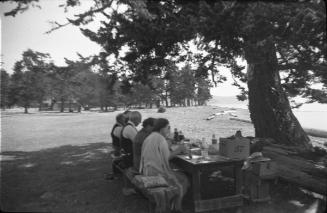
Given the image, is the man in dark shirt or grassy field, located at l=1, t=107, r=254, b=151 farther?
grassy field, located at l=1, t=107, r=254, b=151

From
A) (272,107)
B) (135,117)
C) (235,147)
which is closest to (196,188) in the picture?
(235,147)

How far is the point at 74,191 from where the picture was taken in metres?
8.64

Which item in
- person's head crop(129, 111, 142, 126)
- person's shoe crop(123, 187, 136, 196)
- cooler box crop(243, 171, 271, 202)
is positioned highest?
person's head crop(129, 111, 142, 126)

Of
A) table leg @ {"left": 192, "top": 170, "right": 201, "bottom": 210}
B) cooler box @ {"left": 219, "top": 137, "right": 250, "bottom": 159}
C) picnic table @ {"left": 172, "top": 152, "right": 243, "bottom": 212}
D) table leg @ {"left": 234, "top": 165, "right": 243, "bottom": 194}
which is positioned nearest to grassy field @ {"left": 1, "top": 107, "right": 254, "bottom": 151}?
picnic table @ {"left": 172, "top": 152, "right": 243, "bottom": 212}

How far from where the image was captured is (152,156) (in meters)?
6.59

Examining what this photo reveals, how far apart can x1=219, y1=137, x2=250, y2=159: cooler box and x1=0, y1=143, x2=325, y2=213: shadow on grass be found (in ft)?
3.63

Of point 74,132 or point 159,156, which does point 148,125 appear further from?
point 74,132

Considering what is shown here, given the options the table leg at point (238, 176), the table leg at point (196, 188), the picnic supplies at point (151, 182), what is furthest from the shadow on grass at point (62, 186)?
the table leg at point (238, 176)

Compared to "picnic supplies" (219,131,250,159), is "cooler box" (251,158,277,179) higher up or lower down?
lower down

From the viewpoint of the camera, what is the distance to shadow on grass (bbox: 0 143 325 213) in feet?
23.5

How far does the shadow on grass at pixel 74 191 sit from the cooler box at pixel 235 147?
1.11m

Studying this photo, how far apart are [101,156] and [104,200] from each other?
6.30 metres

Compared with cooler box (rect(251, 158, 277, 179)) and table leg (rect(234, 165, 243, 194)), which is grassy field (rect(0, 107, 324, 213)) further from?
cooler box (rect(251, 158, 277, 179))

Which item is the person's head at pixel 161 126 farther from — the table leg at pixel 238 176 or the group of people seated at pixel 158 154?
the table leg at pixel 238 176
